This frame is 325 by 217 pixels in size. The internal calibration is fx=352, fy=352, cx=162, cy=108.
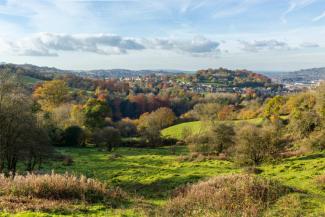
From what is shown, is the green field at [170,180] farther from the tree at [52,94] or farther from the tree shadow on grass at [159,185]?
the tree at [52,94]

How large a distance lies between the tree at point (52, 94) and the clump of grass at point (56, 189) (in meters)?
72.7

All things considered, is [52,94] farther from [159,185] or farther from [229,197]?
[229,197]

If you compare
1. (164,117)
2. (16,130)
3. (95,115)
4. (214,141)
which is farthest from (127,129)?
(16,130)

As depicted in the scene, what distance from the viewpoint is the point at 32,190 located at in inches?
579

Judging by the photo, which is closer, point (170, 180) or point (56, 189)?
point (56, 189)

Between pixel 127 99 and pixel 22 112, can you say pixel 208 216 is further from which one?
pixel 127 99

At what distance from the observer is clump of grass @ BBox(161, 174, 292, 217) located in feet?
42.0

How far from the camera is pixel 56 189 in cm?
1509

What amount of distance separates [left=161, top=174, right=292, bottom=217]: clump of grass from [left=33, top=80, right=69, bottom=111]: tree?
74469 mm

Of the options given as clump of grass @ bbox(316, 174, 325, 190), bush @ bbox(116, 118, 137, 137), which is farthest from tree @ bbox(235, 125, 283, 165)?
bush @ bbox(116, 118, 137, 137)

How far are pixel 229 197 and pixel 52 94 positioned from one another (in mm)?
79799

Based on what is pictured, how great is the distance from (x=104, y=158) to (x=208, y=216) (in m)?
37.0

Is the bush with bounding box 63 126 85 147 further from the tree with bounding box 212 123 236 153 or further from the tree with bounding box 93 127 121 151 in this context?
the tree with bounding box 212 123 236 153

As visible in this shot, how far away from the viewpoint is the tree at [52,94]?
86.1m
